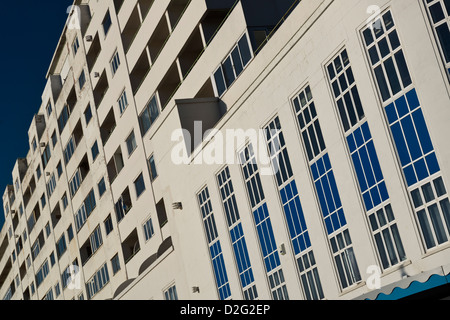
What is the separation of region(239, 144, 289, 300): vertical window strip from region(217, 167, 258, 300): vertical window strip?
1.16m

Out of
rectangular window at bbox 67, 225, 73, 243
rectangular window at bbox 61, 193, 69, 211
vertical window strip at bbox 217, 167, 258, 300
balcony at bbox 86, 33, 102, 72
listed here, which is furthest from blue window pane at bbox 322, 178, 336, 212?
rectangular window at bbox 61, 193, 69, 211

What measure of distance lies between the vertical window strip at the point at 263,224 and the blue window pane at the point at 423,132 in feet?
26.0

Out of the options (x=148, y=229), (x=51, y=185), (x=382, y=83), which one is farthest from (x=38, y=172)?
(x=382, y=83)

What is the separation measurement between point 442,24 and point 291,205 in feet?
27.3

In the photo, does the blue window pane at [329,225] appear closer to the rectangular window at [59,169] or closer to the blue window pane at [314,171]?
the blue window pane at [314,171]

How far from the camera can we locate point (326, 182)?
21.2 metres

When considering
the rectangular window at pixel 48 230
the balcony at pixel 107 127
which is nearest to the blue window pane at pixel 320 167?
the balcony at pixel 107 127

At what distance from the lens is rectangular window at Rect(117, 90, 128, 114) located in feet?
142

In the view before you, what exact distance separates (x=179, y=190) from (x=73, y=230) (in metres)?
27.5

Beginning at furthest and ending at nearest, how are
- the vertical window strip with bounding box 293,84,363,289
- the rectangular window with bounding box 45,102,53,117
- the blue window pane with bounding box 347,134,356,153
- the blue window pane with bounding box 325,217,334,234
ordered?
the rectangular window with bounding box 45,102,53,117
the blue window pane with bounding box 325,217,334,234
the vertical window strip with bounding box 293,84,363,289
the blue window pane with bounding box 347,134,356,153

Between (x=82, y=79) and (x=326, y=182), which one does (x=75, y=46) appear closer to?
(x=82, y=79)

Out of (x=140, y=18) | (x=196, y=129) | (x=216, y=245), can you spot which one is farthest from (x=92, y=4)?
(x=216, y=245)

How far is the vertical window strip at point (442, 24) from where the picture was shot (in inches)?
664

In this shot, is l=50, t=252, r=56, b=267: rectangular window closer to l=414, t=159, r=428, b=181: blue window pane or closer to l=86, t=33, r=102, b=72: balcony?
l=86, t=33, r=102, b=72: balcony
